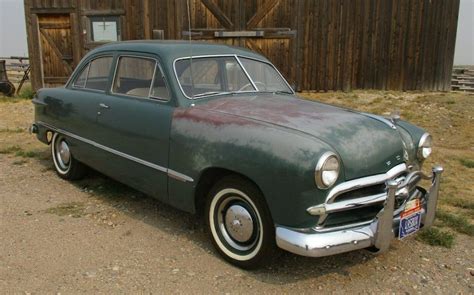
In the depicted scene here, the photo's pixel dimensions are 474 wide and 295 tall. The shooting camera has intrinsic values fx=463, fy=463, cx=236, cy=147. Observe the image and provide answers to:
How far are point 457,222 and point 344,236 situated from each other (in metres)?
1.97

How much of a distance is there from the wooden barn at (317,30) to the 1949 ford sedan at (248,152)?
24.3 feet

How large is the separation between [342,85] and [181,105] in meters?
9.03

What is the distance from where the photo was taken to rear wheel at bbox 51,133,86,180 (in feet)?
18.5

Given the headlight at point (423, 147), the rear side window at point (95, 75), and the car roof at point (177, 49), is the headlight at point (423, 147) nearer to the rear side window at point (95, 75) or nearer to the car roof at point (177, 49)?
the car roof at point (177, 49)

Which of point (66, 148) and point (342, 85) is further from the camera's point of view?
point (342, 85)

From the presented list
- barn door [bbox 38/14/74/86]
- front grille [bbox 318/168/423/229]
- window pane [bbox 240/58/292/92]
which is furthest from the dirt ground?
barn door [bbox 38/14/74/86]

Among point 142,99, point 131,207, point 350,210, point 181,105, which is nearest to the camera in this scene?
point 350,210

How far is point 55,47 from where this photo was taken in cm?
1290

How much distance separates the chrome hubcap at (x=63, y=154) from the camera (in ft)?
18.8

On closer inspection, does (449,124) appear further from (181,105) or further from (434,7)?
(181,105)

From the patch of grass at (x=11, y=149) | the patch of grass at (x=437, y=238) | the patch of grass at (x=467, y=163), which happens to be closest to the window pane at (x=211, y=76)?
the patch of grass at (x=437, y=238)

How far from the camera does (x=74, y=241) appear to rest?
4.05 metres

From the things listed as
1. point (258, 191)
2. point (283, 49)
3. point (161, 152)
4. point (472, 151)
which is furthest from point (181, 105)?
point (283, 49)

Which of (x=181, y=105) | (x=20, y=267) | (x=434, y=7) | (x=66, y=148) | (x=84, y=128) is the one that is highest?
(x=434, y=7)
